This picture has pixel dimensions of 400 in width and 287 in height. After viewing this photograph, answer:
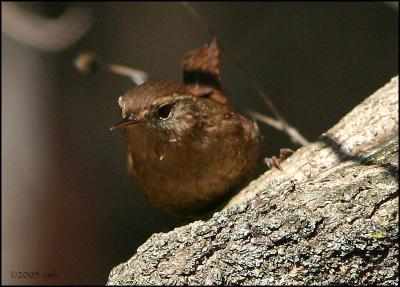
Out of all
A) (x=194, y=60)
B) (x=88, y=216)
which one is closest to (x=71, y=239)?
(x=88, y=216)

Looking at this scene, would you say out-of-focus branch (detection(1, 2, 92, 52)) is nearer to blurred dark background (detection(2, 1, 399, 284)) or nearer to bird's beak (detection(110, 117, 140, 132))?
blurred dark background (detection(2, 1, 399, 284))

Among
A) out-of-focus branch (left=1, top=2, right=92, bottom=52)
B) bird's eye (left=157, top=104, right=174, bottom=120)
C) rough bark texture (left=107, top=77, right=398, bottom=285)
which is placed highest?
out-of-focus branch (left=1, top=2, right=92, bottom=52)

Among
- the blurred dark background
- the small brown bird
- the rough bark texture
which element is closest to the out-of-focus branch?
the blurred dark background

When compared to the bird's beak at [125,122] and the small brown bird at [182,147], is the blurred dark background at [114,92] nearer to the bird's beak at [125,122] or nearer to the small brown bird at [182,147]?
the small brown bird at [182,147]

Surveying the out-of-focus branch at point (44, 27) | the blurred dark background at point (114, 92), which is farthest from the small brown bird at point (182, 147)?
the out-of-focus branch at point (44, 27)

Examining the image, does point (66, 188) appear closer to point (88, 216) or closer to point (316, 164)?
point (88, 216)

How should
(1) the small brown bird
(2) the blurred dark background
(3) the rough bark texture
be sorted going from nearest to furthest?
(3) the rough bark texture
(1) the small brown bird
(2) the blurred dark background

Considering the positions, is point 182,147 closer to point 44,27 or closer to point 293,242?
point 293,242
